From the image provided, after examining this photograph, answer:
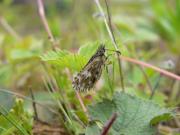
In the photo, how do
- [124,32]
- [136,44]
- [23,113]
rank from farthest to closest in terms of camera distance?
[136,44] < [124,32] < [23,113]

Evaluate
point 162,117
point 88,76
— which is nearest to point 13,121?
point 88,76

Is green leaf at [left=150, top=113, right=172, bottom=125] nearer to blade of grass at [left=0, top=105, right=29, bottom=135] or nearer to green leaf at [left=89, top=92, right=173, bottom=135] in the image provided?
green leaf at [left=89, top=92, right=173, bottom=135]

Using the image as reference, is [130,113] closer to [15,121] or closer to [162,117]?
[162,117]

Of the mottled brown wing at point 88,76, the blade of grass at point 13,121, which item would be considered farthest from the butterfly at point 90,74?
the blade of grass at point 13,121

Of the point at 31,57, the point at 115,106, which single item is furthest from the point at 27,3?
the point at 115,106

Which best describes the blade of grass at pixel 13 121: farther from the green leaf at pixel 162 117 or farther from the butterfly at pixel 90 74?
the green leaf at pixel 162 117

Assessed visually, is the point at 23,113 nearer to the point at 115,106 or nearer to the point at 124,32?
the point at 115,106
